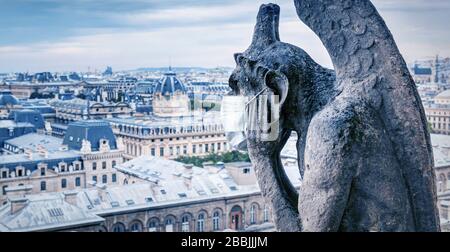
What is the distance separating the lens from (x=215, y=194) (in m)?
5.27

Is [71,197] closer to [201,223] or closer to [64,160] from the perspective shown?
[64,160]

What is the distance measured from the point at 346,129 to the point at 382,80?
0.15 meters

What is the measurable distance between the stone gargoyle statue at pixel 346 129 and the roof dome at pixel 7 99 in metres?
3.07

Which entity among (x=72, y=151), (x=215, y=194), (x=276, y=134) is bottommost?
(x=215, y=194)

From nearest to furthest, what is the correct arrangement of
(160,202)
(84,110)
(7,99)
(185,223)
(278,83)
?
(278,83), (7,99), (185,223), (84,110), (160,202)

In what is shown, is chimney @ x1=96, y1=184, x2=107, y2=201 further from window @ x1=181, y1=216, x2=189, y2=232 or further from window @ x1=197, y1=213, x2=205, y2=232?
window @ x1=197, y1=213, x2=205, y2=232

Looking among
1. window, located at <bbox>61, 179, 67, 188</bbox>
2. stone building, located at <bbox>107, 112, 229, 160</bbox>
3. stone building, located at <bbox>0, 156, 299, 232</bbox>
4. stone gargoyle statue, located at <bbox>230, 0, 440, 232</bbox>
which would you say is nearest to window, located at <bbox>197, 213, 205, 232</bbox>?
stone building, located at <bbox>0, 156, 299, 232</bbox>

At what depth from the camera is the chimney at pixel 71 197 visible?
4.85m

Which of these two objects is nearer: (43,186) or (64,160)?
(43,186)

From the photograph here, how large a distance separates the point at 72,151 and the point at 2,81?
6.36ft

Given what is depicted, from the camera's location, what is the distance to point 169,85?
3.94 metres

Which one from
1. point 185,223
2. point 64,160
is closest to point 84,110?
point 64,160
